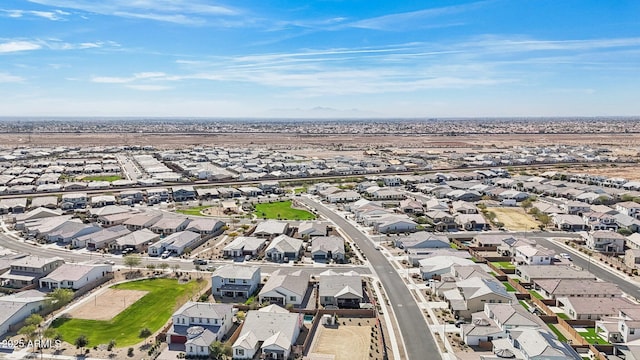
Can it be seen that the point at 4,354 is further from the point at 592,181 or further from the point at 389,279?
the point at 592,181

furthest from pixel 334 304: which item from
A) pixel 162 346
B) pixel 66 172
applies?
pixel 66 172

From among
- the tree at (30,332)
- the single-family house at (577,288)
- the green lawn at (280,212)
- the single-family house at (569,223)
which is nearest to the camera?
the tree at (30,332)

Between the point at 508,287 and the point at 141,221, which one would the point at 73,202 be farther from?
the point at 508,287

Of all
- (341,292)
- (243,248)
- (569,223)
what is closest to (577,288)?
(341,292)

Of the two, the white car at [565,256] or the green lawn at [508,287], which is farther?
the white car at [565,256]

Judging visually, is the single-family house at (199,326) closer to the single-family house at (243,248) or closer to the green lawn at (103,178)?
the single-family house at (243,248)

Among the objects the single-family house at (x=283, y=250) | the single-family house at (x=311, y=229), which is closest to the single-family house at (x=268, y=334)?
the single-family house at (x=283, y=250)

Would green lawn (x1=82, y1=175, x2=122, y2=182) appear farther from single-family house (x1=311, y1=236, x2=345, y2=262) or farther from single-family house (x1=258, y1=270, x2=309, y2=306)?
single-family house (x1=258, y1=270, x2=309, y2=306)
